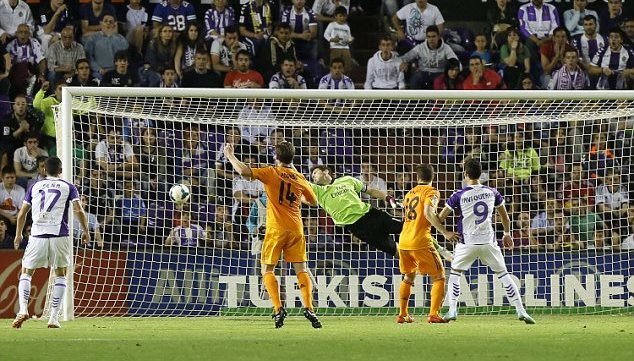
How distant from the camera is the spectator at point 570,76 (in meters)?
21.3

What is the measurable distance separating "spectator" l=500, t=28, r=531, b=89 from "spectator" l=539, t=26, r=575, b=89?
300 millimetres

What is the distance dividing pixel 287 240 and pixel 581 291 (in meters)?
5.68

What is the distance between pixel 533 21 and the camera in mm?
22375

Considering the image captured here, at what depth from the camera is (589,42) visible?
72.3ft

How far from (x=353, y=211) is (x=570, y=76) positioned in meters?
6.93

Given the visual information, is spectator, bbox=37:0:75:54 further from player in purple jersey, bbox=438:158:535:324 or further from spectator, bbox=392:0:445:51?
player in purple jersey, bbox=438:158:535:324

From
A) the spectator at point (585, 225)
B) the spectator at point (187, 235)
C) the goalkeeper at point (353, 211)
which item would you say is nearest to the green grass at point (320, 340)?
the goalkeeper at point (353, 211)

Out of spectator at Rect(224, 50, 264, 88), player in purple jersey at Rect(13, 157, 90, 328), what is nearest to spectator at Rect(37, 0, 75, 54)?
spectator at Rect(224, 50, 264, 88)

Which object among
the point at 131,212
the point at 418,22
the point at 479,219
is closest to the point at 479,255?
the point at 479,219

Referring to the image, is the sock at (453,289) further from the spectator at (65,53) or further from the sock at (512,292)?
the spectator at (65,53)

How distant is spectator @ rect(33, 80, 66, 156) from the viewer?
63.2 ft

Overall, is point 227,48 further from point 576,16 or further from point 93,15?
point 576,16

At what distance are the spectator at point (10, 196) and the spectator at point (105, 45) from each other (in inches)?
118

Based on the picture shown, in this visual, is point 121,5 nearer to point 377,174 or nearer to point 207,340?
point 377,174
